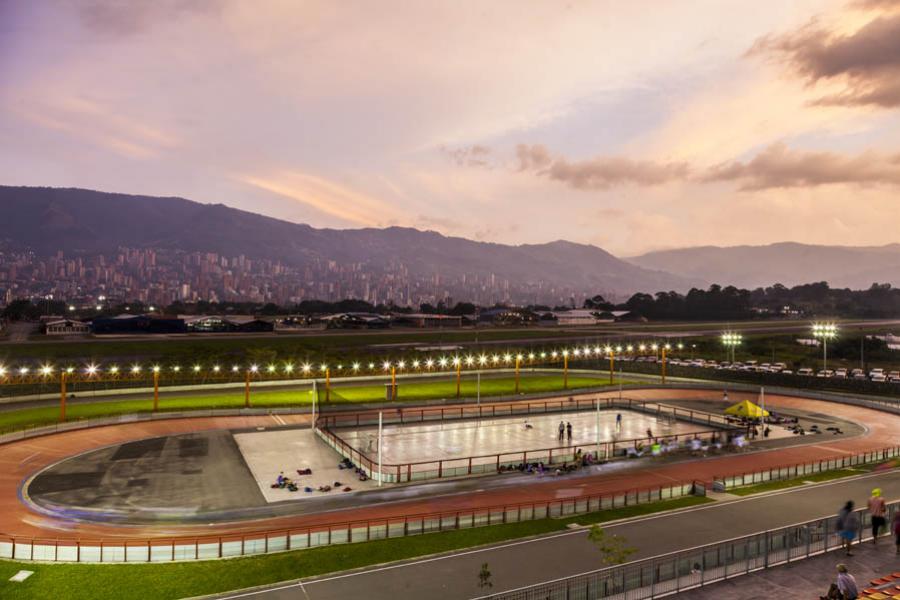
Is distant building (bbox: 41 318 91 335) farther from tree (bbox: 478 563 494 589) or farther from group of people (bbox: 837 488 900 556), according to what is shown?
group of people (bbox: 837 488 900 556)

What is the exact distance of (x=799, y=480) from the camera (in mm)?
31875

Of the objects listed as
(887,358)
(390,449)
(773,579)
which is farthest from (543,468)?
(887,358)

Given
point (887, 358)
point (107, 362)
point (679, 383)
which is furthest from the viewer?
point (887, 358)

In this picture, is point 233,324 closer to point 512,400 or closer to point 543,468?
point 512,400

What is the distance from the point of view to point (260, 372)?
72875 millimetres

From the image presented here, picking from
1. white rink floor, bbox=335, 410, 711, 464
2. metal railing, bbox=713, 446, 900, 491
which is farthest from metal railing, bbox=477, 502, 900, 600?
white rink floor, bbox=335, 410, 711, 464

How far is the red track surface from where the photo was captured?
25.0 metres

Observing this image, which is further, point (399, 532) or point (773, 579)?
point (399, 532)

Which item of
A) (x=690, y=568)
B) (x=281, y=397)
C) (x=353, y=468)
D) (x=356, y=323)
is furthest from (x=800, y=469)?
(x=356, y=323)

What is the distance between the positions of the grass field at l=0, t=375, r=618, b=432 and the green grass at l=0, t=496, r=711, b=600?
28.7 meters

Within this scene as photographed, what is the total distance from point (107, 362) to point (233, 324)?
51056mm

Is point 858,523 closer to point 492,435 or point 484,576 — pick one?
point 484,576

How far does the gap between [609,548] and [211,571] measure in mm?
13843

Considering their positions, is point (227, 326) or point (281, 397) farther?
point (227, 326)
